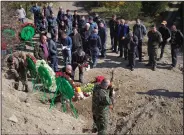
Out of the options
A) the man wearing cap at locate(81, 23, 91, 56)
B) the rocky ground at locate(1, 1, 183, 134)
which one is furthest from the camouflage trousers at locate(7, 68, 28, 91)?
the man wearing cap at locate(81, 23, 91, 56)

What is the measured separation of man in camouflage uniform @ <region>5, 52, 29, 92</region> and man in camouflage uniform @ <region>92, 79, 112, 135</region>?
328 centimetres

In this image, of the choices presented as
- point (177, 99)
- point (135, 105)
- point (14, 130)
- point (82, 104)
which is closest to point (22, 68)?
point (82, 104)

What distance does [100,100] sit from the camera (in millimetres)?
8961

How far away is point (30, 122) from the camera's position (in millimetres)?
9562

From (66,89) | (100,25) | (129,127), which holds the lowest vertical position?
(129,127)

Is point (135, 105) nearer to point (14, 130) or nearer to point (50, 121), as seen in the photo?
point (50, 121)

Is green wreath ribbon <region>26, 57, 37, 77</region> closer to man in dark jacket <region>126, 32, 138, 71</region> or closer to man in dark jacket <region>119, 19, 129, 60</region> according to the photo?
man in dark jacket <region>126, 32, 138, 71</region>

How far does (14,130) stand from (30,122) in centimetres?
62

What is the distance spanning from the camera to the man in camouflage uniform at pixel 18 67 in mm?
11305

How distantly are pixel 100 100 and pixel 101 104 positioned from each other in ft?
0.49

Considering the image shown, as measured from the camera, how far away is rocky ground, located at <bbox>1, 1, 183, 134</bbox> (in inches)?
381

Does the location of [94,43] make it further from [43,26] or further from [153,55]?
[43,26]

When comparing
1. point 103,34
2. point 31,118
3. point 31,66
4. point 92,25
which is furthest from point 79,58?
point 31,118

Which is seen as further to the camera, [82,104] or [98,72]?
[98,72]
